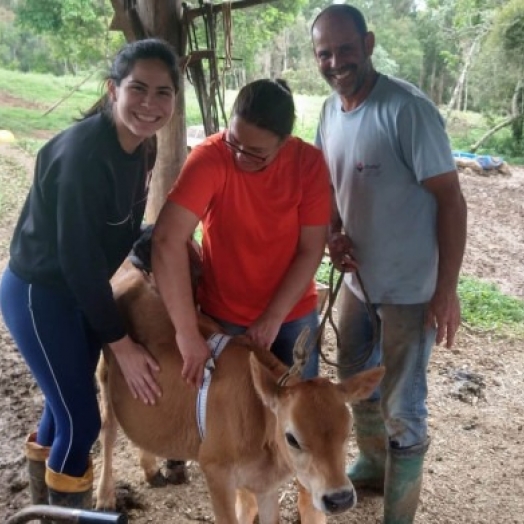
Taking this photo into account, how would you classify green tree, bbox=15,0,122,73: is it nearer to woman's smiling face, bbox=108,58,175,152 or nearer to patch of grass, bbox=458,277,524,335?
patch of grass, bbox=458,277,524,335

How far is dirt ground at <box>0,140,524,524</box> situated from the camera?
3.46 m

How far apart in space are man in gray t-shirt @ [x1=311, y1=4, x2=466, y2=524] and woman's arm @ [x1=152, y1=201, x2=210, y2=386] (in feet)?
2.69

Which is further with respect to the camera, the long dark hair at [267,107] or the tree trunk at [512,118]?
the tree trunk at [512,118]

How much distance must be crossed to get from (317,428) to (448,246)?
1.01 metres

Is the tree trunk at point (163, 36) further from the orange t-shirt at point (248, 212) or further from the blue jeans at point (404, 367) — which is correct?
the blue jeans at point (404, 367)

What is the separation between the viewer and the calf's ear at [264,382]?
8.01 ft

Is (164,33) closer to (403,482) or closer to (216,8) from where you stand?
(216,8)

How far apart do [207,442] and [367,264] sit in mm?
1107

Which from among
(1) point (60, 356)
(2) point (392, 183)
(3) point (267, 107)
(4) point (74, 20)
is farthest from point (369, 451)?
(4) point (74, 20)

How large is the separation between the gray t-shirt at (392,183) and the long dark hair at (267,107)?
0.48 meters

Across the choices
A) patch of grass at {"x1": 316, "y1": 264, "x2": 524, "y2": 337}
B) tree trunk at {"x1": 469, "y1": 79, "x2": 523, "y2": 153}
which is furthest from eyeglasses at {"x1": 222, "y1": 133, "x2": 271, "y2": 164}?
tree trunk at {"x1": 469, "y1": 79, "x2": 523, "y2": 153}

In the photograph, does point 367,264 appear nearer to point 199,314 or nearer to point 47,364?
point 199,314

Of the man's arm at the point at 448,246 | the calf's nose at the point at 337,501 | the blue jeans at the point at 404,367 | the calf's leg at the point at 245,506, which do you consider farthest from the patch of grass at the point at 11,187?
the calf's nose at the point at 337,501

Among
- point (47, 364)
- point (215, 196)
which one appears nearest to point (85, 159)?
point (215, 196)
